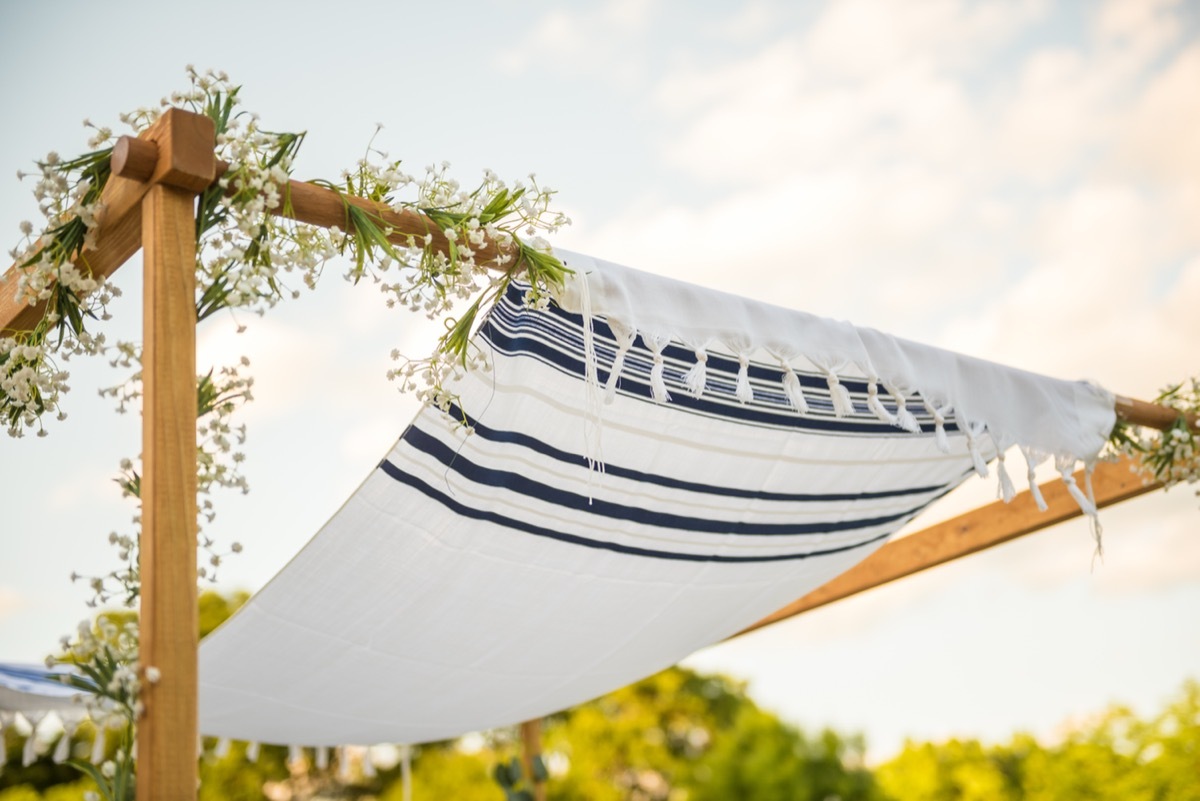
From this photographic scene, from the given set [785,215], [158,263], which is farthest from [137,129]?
[785,215]

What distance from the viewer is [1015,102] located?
280 inches

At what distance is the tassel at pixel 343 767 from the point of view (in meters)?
9.28

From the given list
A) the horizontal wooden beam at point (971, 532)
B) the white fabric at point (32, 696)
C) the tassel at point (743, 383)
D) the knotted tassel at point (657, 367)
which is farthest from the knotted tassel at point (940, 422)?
the white fabric at point (32, 696)

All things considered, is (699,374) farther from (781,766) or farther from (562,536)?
(781,766)

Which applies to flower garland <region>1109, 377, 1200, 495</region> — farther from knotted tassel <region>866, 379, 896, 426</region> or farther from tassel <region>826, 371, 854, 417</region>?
tassel <region>826, 371, 854, 417</region>

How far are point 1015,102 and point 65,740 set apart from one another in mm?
6718

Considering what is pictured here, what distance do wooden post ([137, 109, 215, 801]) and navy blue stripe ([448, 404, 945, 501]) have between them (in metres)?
0.58

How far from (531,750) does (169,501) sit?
346 centimetres

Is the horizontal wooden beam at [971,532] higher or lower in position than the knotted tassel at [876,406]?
higher

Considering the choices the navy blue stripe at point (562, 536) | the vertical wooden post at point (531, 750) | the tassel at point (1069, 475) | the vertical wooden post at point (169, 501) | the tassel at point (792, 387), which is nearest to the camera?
the vertical wooden post at point (169, 501)

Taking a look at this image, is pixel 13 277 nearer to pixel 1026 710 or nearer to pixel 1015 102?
pixel 1015 102

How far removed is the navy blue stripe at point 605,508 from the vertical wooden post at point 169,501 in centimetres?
70

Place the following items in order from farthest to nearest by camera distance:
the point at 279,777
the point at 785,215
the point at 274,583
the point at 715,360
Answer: the point at 279,777 → the point at 785,215 → the point at 274,583 → the point at 715,360

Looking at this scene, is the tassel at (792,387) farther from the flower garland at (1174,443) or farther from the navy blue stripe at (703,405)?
the flower garland at (1174,443)
